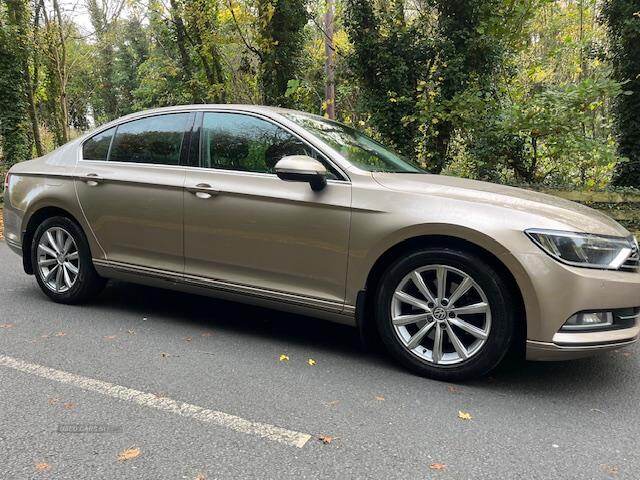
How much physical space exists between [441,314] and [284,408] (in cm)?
109

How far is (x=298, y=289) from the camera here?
367 centimetres

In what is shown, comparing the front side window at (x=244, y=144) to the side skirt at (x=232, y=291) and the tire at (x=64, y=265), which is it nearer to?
the side skirt at (x=232, y=291)

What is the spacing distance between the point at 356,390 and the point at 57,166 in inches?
130

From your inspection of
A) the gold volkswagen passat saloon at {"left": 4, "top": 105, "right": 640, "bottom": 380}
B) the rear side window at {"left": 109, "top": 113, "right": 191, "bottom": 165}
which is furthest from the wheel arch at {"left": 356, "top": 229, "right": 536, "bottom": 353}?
the rear side window at {"left": 109, "top": 113, "right": 191, "bottom": 165}

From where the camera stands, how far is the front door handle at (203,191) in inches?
154

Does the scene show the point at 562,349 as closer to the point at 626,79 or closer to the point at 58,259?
the point at 58,259

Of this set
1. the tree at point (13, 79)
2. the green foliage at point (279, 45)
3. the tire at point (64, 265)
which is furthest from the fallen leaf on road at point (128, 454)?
the tree at point (13, 79)

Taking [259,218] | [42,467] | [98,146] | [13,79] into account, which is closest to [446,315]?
[259,218]

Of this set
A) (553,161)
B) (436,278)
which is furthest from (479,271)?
(553,161)

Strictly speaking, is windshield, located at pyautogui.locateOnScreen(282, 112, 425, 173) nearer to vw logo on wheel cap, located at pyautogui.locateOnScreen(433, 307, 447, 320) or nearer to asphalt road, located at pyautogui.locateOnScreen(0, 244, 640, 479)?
vw logo on wheel cap, located at pyautogui.locateOnScreen(433, 307, 447, 320)

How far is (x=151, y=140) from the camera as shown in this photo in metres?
4.40

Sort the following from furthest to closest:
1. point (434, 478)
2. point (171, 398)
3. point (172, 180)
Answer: point (172, 180)
point (171, 398)
point (434, 478)

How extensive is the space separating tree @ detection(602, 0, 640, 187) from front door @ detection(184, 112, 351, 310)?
224 inches

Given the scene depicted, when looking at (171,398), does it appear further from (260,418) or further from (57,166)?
(57,166)
